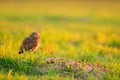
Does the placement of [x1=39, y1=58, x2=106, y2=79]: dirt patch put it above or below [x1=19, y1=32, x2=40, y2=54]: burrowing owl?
below

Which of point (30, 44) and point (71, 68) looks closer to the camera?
point (71, 68)

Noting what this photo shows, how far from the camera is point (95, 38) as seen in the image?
49.5 ft

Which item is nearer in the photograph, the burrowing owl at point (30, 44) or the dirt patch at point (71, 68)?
the dirt patch at point (71, 68)

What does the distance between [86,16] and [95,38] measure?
8951mm

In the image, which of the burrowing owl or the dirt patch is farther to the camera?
the burrowing owl

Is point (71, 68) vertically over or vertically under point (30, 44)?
under

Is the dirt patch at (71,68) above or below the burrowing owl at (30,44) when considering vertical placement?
below

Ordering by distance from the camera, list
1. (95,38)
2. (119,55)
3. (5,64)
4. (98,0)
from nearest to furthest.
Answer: (5,64)
(119,55)
(95,38)
(98,0)

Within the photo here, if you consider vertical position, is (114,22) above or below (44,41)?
above

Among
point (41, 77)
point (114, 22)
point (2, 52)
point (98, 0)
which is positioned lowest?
point (41, 77)

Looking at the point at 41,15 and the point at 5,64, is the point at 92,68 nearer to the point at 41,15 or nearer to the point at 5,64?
the point at 5,64

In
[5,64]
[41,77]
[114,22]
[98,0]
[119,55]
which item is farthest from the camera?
[98,0]

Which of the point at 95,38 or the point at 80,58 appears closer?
the point at 80,58

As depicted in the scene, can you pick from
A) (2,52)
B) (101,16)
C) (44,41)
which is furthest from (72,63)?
(101,16)
